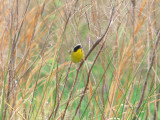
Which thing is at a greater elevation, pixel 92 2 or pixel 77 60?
pixel 92 2

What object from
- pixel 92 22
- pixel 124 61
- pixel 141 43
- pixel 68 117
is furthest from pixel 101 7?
pixel 68 117

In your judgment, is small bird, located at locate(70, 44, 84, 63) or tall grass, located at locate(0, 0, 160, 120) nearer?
tall grass, located at locate(0, 0, 160, 120)

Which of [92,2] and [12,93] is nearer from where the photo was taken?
[92,2]

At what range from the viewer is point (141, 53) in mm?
1697

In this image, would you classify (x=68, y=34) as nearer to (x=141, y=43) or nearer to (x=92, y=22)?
(x=92, y=22)

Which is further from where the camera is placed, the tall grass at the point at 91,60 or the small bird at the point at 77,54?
the small bird at the point at 77,54

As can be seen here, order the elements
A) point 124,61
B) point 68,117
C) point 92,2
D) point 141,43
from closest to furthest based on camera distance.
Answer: point 92,2 < point 68,117 < point 124,61 < point 141,43

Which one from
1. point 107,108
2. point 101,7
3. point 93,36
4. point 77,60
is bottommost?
point 107,108

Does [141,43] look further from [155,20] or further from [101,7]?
[101,7]

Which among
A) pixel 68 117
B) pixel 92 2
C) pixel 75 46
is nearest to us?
pixel 92 2

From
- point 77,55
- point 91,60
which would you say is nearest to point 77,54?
point 77,55

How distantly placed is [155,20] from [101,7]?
346 millimetres

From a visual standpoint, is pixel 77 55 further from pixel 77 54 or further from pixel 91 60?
pixel 91 60

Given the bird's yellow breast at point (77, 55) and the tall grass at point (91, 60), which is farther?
the bird's yellow breast at point (77, 55)
